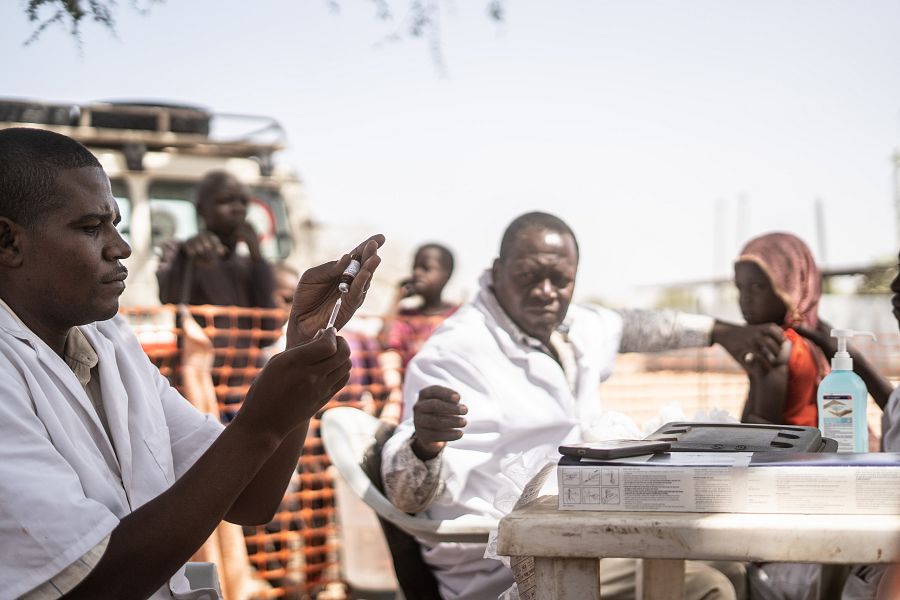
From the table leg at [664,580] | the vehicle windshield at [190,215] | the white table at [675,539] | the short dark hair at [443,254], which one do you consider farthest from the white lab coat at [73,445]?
the vehicle windshield at [190,215]

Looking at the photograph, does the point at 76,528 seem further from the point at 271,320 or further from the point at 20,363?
the point at 271,320

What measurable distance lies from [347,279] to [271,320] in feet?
9.88

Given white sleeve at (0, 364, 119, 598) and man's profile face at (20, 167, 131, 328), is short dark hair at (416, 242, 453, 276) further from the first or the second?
white sleeve at (0, 364, 119, 598)

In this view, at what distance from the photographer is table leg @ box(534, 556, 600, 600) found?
Result: 165 centimetres

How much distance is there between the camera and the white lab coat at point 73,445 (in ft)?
4.75

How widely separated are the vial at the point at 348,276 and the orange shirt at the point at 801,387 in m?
1.98

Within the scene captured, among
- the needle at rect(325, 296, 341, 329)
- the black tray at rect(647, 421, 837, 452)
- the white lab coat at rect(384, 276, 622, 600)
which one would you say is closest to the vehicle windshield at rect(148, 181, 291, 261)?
the white lab coat at rect(384, 276, 622, 600)

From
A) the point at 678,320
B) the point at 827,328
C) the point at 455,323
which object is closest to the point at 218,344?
the point at 455,323

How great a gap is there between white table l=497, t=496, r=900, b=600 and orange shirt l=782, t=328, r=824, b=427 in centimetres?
178

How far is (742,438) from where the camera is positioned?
79.4 inches

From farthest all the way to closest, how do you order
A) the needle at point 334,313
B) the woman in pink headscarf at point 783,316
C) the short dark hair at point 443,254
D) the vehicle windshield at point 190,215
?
the vehicle windshield at point 190,215, the short dark hair at point 443,254, the woman in pink headscarf at point 783,316, the needle at point 334,313

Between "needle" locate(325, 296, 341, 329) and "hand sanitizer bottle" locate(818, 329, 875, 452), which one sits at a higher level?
"needle" locate(325, 296, 341, 329)

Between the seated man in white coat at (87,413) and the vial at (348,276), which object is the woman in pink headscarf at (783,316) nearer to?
the vial at (348,276)

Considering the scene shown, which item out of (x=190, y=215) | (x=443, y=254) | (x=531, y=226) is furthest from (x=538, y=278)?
(x=190, y=215)
